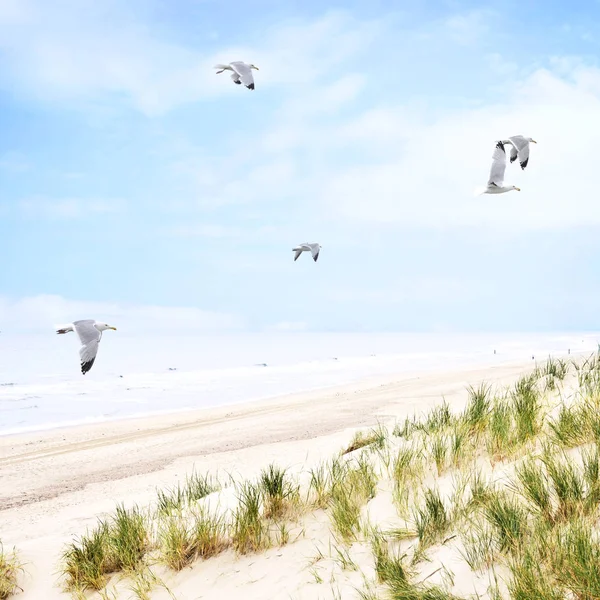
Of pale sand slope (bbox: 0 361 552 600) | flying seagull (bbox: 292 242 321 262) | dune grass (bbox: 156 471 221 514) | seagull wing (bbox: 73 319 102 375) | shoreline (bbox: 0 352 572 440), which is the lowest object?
shoreline (bbox: 0 352 572 440)

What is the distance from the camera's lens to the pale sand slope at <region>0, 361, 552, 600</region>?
4.54m

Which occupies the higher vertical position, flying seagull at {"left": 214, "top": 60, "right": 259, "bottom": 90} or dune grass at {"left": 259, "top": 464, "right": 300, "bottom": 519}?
flying seagull at {"left": 214, "top": 60, "right": 259, "bottom": 90}

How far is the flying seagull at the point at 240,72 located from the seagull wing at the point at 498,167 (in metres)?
5.76

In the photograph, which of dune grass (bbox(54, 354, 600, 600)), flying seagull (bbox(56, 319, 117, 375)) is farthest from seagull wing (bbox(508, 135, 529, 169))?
flying seagull (bbox(56, 319, 117, 375))

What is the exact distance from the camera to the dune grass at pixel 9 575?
5.06 metres

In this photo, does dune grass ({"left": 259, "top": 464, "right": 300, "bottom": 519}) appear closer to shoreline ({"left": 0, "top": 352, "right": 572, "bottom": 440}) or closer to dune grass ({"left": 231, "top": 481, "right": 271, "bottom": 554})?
dune grass ({"left": 231, "top": 481, "right": 271, "bottom": 554})

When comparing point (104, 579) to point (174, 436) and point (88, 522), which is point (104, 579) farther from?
point (174, 436)

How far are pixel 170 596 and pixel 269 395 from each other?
56.6 feet

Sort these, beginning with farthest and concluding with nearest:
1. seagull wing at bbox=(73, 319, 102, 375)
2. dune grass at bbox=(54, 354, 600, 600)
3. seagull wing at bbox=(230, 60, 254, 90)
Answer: seagull wing at bbox=(230, 60, 254, 90) < seagull wing at bbox=(73, 319, 102, 375) < dune grass at bbox=(54, 354, 600, 600)

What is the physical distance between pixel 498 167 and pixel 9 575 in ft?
28.9

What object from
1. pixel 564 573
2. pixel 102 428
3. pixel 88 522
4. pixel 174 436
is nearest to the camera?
pixel 564 573

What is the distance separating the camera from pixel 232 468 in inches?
392

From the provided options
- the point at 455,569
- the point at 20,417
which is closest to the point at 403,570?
the point at 455,569

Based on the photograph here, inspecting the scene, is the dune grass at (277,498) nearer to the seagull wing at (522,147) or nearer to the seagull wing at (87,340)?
the seagull wing at (87,340)
